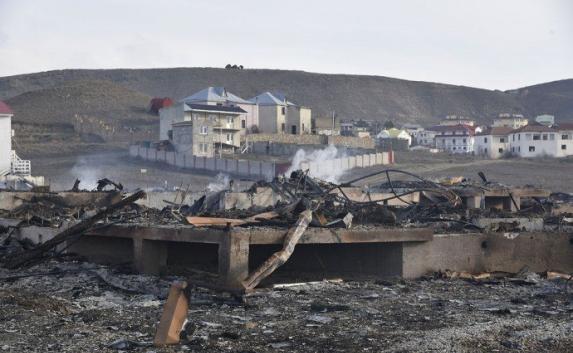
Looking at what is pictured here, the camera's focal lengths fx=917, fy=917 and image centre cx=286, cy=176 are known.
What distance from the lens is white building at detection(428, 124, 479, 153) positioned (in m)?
81.9

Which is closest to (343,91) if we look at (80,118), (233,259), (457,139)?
(457,139)

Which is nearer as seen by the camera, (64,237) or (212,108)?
(64,237)

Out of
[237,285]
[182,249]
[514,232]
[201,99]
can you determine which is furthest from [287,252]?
[201,99]

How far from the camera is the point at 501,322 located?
30.4ft

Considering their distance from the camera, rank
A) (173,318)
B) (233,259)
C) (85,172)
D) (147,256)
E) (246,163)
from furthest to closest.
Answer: (85,172), (246,163), (147,256), (233,259), (173,318)

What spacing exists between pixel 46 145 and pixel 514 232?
58.2 meters

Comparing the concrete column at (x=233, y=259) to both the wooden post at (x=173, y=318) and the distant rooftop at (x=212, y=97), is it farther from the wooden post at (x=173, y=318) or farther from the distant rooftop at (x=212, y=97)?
the distant rooftop at (x=212, y=97)

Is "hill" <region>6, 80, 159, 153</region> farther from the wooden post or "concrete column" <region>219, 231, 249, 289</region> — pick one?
the wooden post

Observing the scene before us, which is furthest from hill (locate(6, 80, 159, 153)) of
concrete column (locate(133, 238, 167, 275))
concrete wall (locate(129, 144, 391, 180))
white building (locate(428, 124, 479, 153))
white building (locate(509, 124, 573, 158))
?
concrete column (locate(133, 238, 167, 275))

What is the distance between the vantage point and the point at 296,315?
31.7 feet

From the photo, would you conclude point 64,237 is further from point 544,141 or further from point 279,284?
point 544,141

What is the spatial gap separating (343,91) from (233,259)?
403 ft

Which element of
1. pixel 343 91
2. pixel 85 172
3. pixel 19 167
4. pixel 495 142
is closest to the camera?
pixel 19 167

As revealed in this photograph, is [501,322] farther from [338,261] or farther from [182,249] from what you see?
[182,249]
